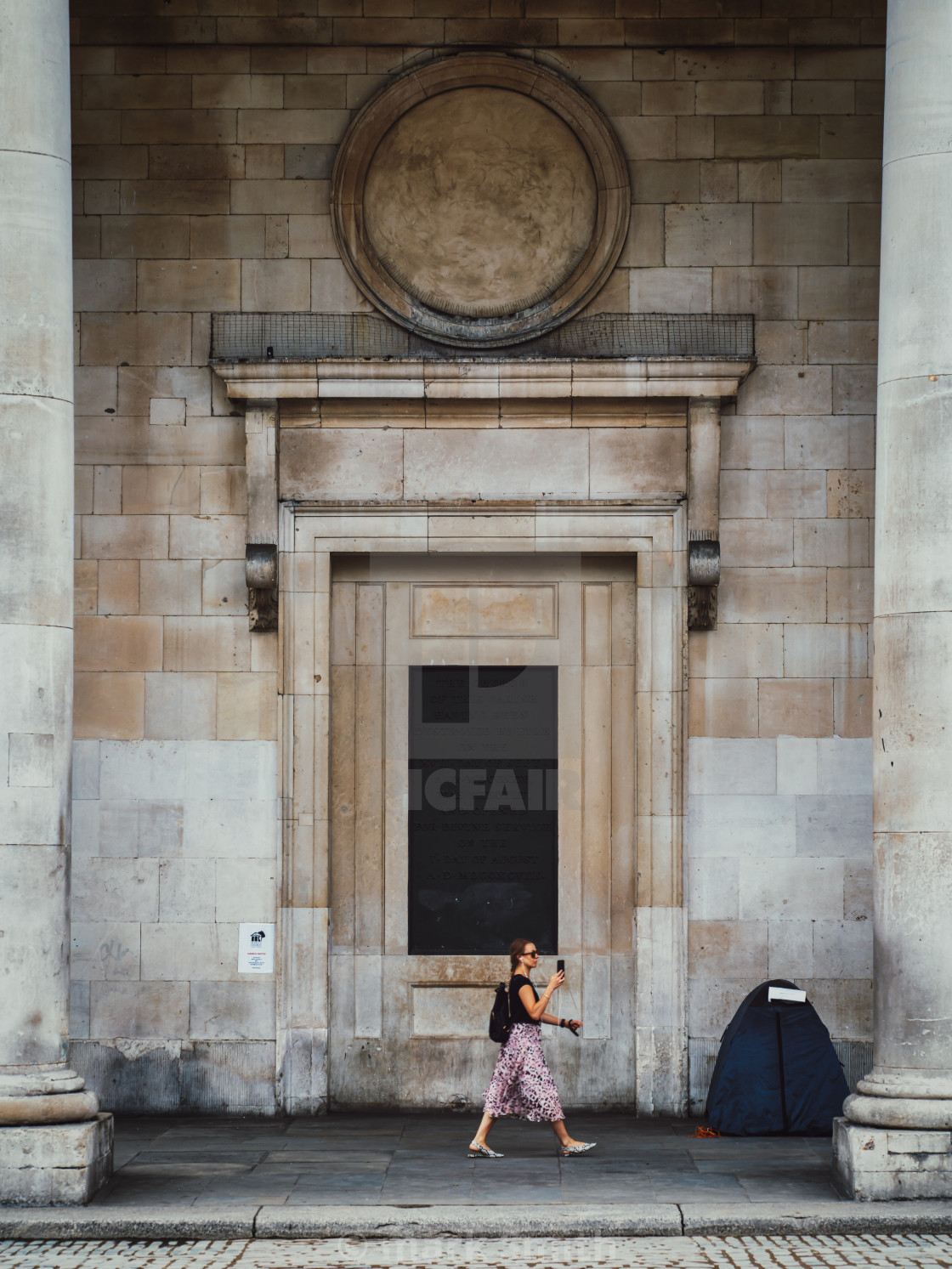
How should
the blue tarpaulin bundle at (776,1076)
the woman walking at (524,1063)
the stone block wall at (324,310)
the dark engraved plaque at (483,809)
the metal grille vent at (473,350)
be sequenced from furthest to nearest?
the dark engraved plaque at (483,809) < the metal grille vent at (473,350) < the stone block wall at (324,310) < the blue tarpaulin bundle at (776,1076) < the woman walking at (524,1063)

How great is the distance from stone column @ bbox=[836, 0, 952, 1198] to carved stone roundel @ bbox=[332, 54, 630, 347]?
10.2 ft

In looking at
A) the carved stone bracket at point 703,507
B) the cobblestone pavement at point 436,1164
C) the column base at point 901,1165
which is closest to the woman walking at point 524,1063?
the cobblestone pavement at point 436,1164

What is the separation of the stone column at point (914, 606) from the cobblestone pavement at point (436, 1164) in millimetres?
1047

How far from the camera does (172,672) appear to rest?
1262cm

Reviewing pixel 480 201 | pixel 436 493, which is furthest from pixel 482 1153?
pixel 480 201

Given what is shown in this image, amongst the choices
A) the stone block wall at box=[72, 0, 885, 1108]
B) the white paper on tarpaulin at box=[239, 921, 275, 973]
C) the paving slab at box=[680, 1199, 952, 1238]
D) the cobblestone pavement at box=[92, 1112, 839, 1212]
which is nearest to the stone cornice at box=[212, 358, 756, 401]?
the stone block wall at box=[72, 0, 885, 1108]

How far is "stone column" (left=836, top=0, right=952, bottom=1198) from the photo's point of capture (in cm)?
970

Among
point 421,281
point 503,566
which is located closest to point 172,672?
point 503,566

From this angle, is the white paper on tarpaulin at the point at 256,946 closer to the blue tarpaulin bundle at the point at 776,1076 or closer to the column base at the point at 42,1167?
the column base at the point at 42,1167

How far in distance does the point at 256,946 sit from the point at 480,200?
6564mm

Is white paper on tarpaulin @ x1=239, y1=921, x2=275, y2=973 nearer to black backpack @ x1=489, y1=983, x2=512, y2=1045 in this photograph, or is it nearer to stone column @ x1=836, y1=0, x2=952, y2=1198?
black backpack @ x1=489, y1=983, x2=512, y2=1045

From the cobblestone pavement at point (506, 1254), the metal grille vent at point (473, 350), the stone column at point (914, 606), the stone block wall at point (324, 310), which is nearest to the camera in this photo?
the cobblestone pavement at point (506, 1254)

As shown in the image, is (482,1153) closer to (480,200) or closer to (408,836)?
(408,836)

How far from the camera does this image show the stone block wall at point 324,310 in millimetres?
12484
